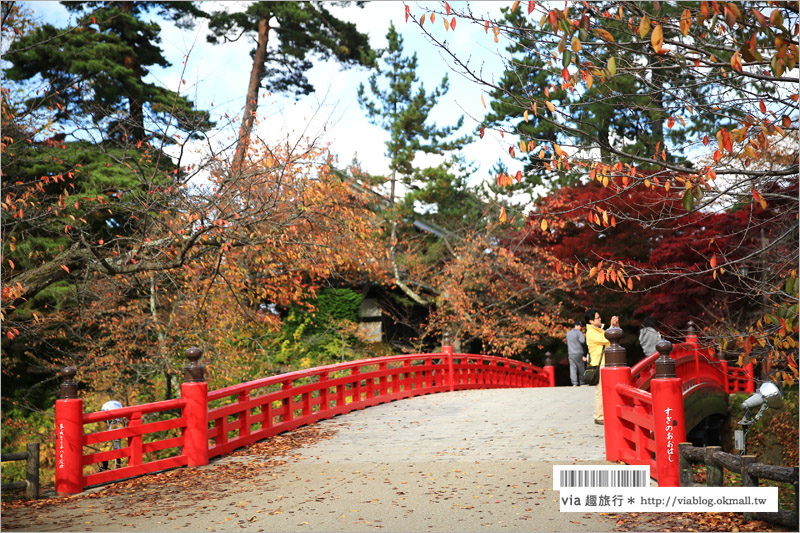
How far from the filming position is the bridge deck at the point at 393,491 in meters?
5.93

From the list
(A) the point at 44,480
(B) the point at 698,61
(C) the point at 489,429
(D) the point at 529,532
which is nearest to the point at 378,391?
(C) the point at 489,429

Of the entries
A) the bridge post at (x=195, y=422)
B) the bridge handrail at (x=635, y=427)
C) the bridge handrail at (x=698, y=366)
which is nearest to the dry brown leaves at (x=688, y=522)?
the bridge handrail at (x=635, y=427)

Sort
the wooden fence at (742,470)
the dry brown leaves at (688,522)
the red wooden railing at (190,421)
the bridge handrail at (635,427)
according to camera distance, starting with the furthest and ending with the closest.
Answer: the red wooden railing at (190,421)
the bridge handrail at (635,427)
the dry brown leaves at (688,522)
the wooden fence at (742,470)

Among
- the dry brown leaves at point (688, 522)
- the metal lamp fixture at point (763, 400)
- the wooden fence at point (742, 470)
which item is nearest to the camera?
the wooden fence at point (742, 470)

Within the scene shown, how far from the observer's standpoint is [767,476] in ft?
18.3

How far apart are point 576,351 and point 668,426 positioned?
1103 cm

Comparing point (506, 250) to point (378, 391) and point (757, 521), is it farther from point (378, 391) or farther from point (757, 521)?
point (757, 521)

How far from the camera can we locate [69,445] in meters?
7.57

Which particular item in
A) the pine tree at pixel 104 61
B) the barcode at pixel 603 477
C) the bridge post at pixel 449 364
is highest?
the pine tree at pixel 104 61

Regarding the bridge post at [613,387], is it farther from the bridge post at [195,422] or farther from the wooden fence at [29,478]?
the wooden fence at [29,478]

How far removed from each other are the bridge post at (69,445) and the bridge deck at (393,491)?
1.21 feet

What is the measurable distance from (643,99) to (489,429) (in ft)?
20.0

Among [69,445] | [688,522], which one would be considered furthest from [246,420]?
[688,522]

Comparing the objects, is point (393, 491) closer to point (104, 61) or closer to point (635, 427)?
point (635, 427)
